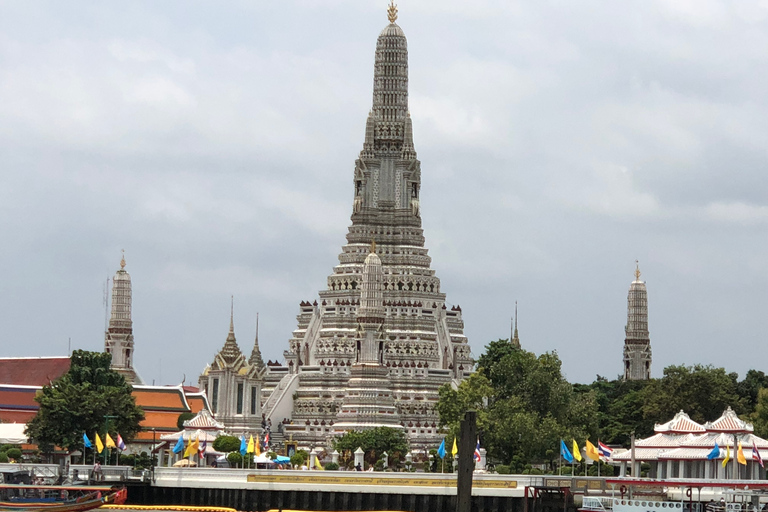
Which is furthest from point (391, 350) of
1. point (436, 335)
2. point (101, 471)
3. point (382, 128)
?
point (101, 471)

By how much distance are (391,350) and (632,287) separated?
4173 centimetres

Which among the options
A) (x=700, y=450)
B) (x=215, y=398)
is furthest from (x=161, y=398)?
(x=700, y=450)

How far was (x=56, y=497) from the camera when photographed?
3344 inches

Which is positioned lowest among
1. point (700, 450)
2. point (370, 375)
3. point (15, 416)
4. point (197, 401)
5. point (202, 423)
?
point (700, 450)

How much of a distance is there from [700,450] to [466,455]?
39.9m

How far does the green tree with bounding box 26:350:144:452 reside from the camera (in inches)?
4412

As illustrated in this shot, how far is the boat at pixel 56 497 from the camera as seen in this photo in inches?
3295

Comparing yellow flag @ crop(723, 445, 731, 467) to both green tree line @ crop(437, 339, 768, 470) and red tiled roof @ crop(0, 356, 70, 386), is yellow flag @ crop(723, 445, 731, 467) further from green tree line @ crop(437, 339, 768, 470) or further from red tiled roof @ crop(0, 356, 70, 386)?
red tiled roof @ crop(0, 356, 70, 386)

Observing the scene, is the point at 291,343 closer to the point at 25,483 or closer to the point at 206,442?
the point at 206,442

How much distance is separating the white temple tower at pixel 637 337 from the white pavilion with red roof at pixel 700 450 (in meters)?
72.9

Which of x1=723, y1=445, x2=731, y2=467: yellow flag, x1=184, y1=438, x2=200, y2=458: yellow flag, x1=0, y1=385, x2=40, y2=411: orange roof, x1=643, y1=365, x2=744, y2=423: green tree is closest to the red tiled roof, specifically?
x1=0, y1=385, x2=40, y2=411: orange roof

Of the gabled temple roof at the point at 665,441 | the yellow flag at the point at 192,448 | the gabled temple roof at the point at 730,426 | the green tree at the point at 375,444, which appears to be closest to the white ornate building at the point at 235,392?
the green tree at the point at 375,444

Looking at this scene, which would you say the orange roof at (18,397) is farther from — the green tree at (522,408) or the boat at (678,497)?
the boat at (678,497)

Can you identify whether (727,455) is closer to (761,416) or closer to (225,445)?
(761,416)
